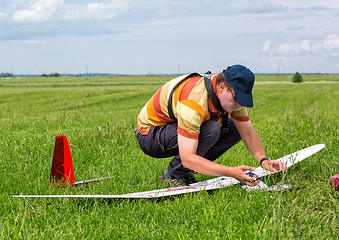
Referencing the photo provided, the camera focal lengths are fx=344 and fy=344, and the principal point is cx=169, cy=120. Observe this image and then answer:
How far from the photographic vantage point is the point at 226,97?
3.32m

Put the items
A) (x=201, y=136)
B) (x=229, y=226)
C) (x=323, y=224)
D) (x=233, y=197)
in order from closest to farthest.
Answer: (x=229, y=226)
(x=323, y=224)
(x=233, y=197)
(x=201, y=136)

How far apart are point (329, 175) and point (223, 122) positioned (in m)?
1.38

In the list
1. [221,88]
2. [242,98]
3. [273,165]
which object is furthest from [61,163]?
[273,165]

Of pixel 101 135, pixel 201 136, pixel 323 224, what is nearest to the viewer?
pixel 323 224

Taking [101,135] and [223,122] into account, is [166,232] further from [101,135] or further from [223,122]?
[101,135]

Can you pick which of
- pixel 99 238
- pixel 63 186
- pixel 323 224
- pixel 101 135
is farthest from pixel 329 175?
pixel 101 135

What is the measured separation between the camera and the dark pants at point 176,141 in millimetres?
3844

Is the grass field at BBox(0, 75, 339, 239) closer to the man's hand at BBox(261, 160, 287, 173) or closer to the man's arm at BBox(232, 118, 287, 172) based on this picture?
the man's hand at BBox(261, 160, 287, 173)

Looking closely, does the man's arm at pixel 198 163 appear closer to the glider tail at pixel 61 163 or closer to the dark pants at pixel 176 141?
the dark pants at pixel 176 141

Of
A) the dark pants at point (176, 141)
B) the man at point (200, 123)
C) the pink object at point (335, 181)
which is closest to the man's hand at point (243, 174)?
the man at point (200, 123)

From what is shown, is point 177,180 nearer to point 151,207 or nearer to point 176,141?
point 176,141

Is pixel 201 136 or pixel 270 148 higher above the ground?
pixel 201 136

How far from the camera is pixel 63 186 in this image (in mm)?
3951

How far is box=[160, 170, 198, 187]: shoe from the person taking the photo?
13.4ft
